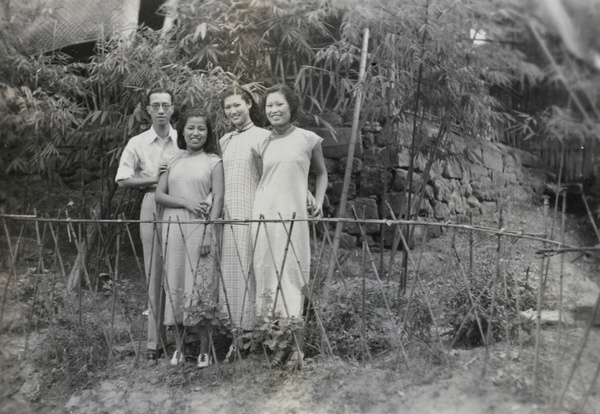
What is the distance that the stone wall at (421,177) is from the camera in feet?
10.1

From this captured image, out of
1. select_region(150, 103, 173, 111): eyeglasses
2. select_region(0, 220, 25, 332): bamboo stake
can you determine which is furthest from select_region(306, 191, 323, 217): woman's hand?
select_region(0, 220, 25, 332): bamboo stake

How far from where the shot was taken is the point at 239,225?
2.78 metres

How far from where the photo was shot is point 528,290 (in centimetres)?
282

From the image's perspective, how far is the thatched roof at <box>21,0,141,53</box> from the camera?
3258 millimetres

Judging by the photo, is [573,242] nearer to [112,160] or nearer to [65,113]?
[112,160]

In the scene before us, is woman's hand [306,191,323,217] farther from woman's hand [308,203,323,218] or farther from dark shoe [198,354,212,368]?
dark shoe [198,354,212,368]

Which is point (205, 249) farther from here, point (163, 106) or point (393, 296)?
point (393, 296)

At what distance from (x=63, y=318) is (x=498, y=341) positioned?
2102 mm

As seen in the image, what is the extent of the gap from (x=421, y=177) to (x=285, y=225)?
0.93 meters

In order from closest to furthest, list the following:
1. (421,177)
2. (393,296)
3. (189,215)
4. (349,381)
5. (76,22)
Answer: (349,381)
(189,215)
(393,296)
(421,177)
(76,22)

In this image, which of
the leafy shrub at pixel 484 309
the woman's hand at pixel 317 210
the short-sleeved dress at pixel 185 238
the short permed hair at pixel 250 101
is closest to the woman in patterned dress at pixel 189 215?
the short-sleeved dress at pixel 185 238

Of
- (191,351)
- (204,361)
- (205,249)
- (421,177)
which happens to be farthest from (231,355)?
(421,177)

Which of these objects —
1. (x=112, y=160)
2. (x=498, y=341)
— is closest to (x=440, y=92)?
(x=498, y=341)

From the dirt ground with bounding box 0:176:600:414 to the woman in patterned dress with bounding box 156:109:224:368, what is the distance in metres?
0.20
